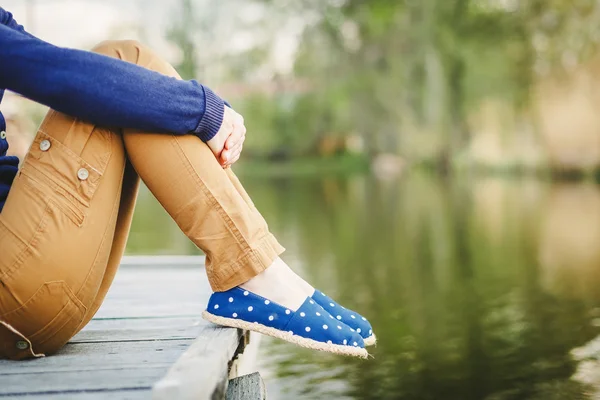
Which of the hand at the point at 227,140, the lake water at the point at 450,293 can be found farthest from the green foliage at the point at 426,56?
the hand at the point at 227,140

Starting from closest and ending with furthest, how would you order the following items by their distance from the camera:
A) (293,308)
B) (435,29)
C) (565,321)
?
1. (293,308)
2. (565,321)
3. (435,29)

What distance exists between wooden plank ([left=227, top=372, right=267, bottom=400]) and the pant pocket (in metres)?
0.38

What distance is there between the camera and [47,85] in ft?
4.20

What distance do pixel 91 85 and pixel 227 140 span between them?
265mm

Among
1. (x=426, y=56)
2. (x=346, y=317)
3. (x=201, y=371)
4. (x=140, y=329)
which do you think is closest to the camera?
(x=201, y=371)

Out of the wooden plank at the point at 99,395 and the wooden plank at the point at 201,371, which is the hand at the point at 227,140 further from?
the wooden plank at the point at 99,395

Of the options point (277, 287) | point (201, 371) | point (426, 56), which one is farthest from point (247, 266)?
point (426, 56)

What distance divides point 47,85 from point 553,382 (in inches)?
87.9

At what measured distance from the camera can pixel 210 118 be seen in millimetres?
1396

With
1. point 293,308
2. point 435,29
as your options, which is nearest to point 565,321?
point 293,308

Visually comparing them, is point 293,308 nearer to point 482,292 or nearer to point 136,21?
point 482,292

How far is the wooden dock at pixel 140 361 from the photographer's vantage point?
1143mm

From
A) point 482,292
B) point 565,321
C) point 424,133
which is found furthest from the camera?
point 424,133

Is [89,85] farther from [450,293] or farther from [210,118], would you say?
[450,293]
